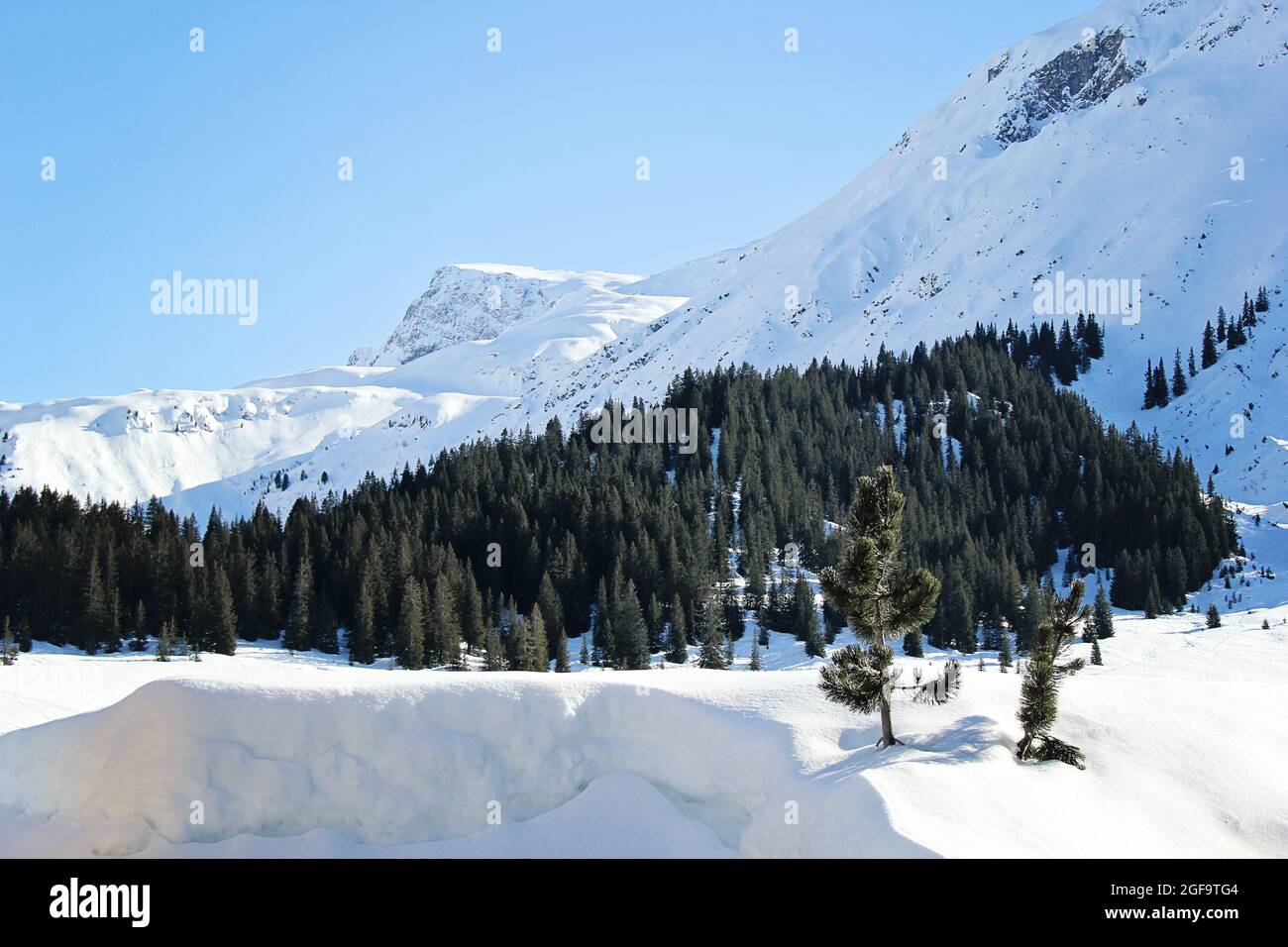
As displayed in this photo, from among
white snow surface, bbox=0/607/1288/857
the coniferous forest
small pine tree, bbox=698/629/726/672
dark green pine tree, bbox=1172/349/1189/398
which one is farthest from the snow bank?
dark green pine tree, bbox=1172/349/1189/398

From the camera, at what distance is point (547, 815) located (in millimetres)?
21547

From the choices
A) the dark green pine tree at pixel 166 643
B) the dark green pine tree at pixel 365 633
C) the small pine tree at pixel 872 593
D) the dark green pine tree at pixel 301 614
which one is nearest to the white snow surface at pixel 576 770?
the small pine tree at pixel 872 593

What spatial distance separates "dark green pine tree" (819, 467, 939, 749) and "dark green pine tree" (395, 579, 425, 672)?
5445cm

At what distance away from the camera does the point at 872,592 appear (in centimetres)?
2388

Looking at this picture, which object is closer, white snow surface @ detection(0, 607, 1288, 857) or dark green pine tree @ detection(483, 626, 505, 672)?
white snow surface @ detection(0, 607, 1288, 857)

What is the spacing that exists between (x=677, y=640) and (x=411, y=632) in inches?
843

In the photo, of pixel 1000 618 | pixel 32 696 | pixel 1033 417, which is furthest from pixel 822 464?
pixel 32 696

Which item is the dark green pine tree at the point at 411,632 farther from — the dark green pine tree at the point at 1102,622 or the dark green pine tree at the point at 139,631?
the dark green pine tree at the point at 1102,622

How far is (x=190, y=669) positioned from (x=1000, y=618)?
217 feet

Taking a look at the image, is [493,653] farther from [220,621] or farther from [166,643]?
[166,643]

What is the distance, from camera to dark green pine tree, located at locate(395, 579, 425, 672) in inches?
2931

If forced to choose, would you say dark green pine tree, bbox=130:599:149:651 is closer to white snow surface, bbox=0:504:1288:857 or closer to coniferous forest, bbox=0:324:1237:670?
coniferous forest, bbox=0:324:1237:670
